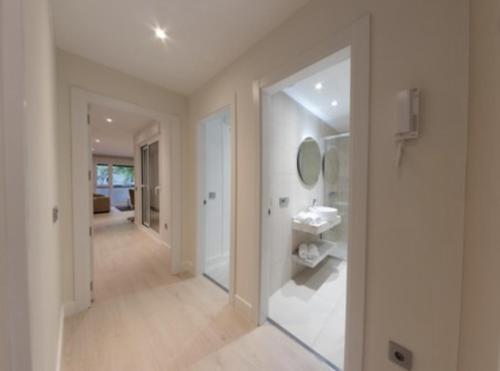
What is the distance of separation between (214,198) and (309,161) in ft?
4.52

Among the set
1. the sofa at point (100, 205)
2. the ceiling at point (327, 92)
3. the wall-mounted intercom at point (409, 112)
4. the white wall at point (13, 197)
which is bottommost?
the sofa at point (100, 205)

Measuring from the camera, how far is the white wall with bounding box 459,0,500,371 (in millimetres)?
657

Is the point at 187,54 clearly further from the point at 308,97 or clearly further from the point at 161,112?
the point at 308,97

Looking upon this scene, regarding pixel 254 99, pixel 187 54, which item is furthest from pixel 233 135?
pixel 187 54

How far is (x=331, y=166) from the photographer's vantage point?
3.14 meters

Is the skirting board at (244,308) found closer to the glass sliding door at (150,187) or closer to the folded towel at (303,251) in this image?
the folded towel at (303,251)

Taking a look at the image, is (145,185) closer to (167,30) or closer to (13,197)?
(167,30)

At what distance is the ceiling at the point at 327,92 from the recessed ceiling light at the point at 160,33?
3.56ft

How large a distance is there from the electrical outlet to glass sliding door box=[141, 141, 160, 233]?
3.98 metres

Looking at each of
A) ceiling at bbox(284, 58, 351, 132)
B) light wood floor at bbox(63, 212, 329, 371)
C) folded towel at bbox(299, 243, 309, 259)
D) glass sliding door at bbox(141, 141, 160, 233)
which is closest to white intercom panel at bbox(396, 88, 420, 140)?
ceiling at bbox(284, 58, 351, 132)

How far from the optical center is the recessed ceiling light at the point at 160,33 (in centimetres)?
155

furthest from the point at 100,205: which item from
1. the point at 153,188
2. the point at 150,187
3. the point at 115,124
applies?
the point at 115,124

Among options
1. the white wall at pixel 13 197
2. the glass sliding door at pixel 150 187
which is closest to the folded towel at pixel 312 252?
the white wall at pixel 13 197

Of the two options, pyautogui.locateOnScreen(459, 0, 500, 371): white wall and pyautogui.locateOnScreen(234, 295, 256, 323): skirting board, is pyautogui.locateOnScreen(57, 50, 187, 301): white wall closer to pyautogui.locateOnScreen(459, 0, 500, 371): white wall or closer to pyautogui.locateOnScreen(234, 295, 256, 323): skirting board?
pyautogui.locateOnScreen(234, 295, 256, 323): skirting board
